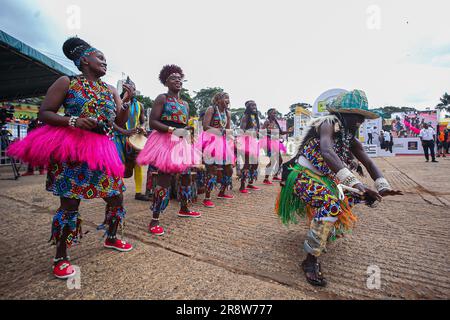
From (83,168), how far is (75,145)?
0.20 meters

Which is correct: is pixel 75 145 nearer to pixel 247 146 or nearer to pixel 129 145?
pixel 129 145

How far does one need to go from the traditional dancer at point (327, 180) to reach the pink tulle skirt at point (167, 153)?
129 cm

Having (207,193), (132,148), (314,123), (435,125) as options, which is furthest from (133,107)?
(435,125)

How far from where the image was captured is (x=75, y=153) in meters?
1.92

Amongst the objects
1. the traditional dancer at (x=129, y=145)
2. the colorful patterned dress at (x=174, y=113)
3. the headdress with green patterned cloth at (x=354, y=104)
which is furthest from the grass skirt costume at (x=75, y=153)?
the traditional dancer at (x=129, y=145)

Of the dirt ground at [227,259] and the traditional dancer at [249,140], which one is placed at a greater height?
the traditional dancer at [249,140]

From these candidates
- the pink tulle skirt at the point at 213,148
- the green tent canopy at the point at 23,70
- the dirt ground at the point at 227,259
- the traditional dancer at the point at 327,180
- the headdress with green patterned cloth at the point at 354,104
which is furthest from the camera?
the green tent canopy at the point at 23,70

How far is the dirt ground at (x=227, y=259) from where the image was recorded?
1797 mm

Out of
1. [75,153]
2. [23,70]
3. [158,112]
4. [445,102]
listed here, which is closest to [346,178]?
[75,153]

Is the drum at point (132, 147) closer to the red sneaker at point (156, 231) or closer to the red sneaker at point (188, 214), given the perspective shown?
the red sneaker at point (188, 214)

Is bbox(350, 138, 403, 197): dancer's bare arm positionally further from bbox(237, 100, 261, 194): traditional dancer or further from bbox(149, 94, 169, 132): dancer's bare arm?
bbox(237, 100, 261, 194): traditional dancer

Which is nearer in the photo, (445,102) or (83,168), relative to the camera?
(83,168)

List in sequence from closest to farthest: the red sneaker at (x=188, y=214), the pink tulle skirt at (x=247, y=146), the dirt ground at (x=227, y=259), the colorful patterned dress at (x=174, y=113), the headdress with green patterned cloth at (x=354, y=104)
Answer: the dirt ground at (x=227, y=259), the headdress with green patterned cloth at (x=354, y=104), the colorful patterned dress at (x=174, y=113), the red sneaker at (x=188, y=214), the pink tulle skirt at (x=247, y=146)

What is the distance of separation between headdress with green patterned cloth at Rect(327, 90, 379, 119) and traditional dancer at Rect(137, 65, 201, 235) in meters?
1.81
